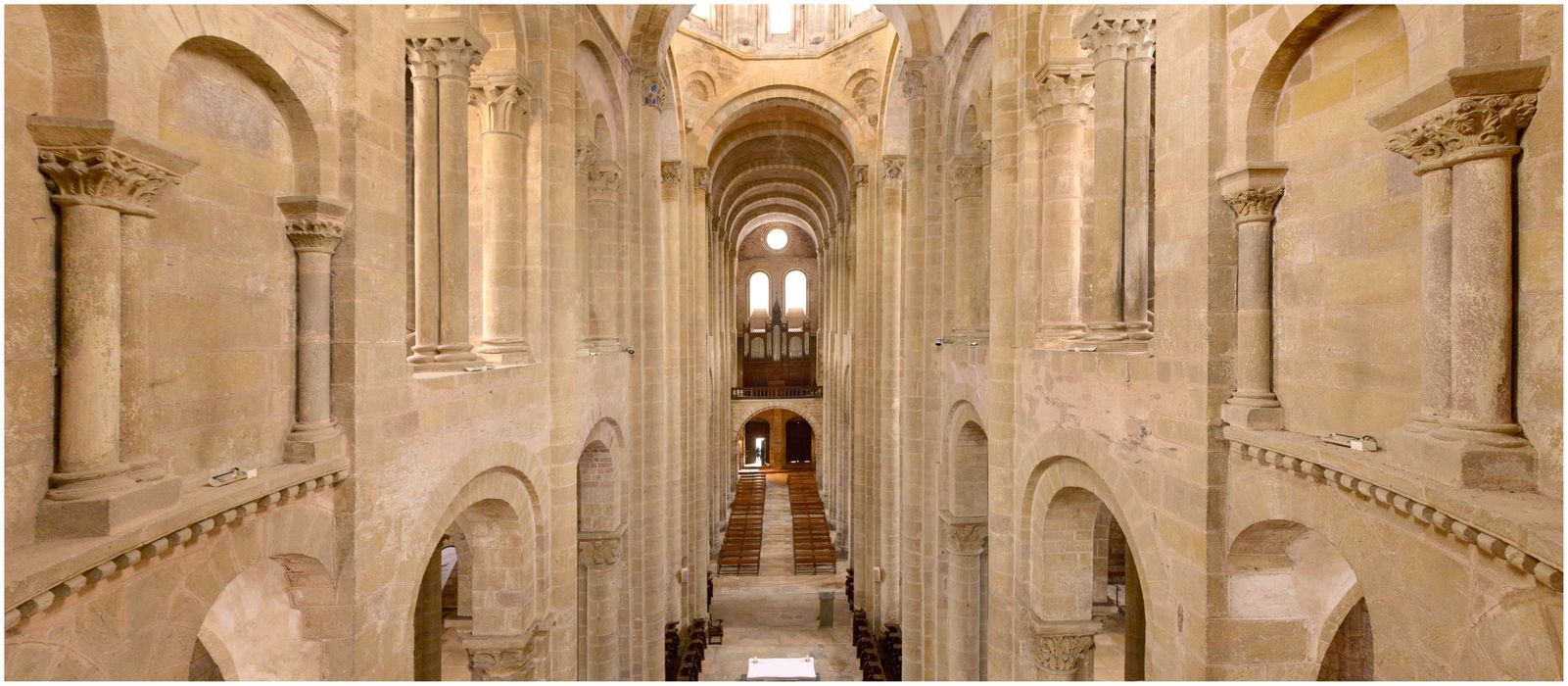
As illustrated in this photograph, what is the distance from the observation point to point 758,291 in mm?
45094

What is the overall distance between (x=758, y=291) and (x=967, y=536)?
33733 millimetres

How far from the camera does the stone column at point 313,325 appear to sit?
17.2 feet

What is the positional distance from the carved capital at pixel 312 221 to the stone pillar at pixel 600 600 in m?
7.45

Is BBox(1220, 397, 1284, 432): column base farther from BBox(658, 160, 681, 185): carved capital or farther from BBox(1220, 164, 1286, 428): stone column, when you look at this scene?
BBox(658, 160, 681, 185): carved capital

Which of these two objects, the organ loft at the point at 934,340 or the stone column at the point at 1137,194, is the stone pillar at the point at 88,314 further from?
the stone column at the point at 1137,194

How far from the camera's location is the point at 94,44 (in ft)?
11.8

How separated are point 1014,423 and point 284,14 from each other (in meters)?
7.74

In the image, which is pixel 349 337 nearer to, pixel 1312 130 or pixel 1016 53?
pixel 1312 130

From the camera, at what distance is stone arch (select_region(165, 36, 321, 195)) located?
473cm

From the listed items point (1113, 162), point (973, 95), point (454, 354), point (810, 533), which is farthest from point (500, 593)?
point (810, 533)

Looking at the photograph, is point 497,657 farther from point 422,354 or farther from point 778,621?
point 778,621

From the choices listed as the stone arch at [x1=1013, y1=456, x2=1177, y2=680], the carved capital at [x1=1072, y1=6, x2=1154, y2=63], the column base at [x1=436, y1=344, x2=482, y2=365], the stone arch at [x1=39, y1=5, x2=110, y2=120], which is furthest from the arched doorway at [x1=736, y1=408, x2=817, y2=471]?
the stone arch at [x1=39, y1=5, x2=110, y2=120]

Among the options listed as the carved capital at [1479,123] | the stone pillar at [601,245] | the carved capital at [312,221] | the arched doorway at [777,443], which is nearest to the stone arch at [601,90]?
the stone pillar at [601,245]

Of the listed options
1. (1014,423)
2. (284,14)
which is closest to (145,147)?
(284,14)
